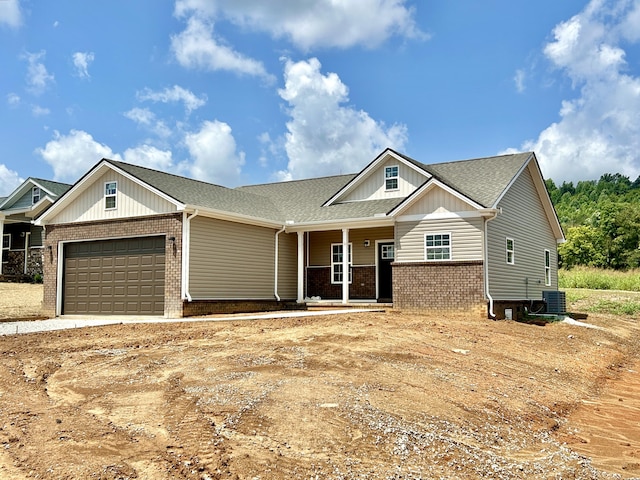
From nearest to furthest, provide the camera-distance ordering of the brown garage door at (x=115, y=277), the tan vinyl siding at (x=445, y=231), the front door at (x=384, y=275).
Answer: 1. the tan vinyl siding at (x=445, y=231)
2. the brown garage door at (x=115, y=277)
3. the front door at (x=384, y=275)

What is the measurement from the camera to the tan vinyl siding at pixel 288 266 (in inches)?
824

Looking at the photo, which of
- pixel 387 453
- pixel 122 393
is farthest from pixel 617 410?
pixel 122 393

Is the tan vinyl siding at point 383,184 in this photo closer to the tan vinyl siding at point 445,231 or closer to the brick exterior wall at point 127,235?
the tan vinyl siding at point 445,231

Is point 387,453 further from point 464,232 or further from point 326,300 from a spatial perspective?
point 326,300

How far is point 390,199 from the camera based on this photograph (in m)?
20.2

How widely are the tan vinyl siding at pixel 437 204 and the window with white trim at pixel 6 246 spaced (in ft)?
78.4

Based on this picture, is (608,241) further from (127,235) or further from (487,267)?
(127,235)

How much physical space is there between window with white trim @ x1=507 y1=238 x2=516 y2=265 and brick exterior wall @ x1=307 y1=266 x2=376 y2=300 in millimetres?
4468

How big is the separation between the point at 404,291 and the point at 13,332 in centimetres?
1026

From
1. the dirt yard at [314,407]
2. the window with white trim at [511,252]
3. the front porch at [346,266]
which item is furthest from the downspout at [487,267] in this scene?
the front porch at [346,266]

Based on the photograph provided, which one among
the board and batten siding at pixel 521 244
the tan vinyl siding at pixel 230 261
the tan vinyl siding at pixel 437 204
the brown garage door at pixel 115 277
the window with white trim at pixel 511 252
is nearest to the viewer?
the tan vinyl siding at pixel 437 204

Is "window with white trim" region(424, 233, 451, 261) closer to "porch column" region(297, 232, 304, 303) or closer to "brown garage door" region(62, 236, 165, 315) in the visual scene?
"porch column" region(297, 232, 304, 303)

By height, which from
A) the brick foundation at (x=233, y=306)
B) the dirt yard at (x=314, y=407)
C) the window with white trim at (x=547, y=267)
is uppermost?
the window with white trim at (x=547, y=267)

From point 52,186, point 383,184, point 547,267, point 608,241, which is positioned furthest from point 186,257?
point 608,241
